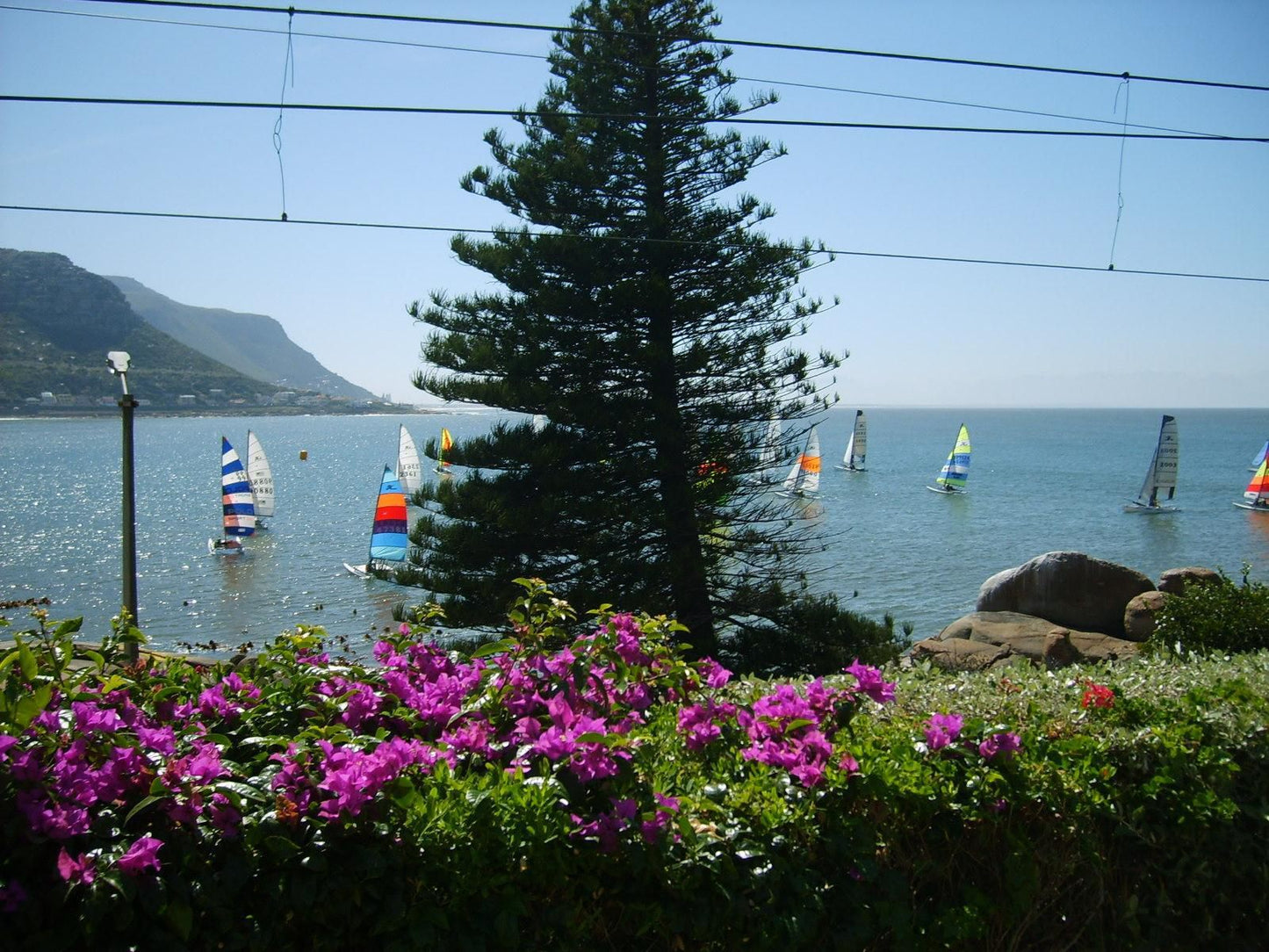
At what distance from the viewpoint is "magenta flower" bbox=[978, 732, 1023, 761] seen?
233 cm

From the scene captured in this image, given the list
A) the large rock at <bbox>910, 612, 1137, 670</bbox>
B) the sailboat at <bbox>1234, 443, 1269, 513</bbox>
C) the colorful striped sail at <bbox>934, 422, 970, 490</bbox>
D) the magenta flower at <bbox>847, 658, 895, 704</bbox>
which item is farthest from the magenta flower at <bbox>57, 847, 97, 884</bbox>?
the colorful striped sail at <bbox>934, 422, 970, 490</bbox>

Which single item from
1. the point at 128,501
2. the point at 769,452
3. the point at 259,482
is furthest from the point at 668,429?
the point at 259,482

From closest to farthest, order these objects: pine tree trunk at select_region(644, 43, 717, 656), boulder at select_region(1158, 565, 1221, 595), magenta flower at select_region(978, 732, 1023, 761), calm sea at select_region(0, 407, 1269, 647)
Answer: magenta flower at select_region(978, 732, 1023, 761)
pine tree trunk at select_region(644, 43, 717, 656)
boulder at select_region(1158, 565, 1221, 595)
calm sea at select_region(0, 407, 1269, 647)

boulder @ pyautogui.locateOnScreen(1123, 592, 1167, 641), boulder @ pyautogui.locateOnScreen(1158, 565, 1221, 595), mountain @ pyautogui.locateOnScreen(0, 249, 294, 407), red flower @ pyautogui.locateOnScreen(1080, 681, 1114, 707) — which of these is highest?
mountain @ pyautogui.locateOnScreen(0, 249, 294, 407)

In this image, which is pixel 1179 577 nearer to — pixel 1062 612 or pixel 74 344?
pixel 1062 612

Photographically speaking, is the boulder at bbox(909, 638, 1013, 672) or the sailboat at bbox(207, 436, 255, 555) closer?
the boulder at bbox(909, 638, 1013, 672)

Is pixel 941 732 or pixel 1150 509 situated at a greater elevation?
pixel 941 732

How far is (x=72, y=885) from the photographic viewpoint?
5.87 feet

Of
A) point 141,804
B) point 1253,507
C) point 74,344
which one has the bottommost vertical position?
point 1253,507

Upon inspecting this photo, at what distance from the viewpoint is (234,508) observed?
3027cm

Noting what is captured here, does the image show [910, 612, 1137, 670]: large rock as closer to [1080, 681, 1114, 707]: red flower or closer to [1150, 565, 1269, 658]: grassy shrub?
[1150, 565, 1269, 658]: grassy shrub

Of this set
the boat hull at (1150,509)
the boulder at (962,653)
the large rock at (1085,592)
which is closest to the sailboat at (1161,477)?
the boat hull at (1150,509)

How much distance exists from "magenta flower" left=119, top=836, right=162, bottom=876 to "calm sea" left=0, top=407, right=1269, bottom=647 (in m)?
9.39

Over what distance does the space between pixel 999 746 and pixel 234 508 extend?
31.2 m
